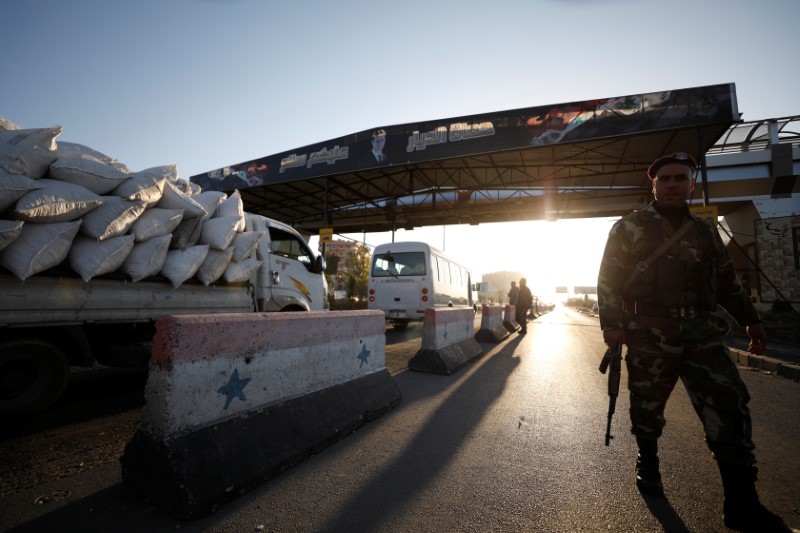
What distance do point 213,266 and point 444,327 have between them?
11.8 feet

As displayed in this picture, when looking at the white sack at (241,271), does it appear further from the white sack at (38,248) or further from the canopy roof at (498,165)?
the canopy roof at (498,165)

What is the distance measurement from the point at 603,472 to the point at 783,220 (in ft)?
61.4

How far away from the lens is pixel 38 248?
2865 millimetres

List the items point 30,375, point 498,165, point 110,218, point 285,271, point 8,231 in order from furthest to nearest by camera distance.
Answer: point 498,165, point 285,271, point 110,218, point 30,375, point 8,231

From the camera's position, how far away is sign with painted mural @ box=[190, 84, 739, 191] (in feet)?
32.6

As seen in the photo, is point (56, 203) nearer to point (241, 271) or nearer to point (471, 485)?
point (241, 271)

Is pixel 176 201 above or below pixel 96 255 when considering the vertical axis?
above

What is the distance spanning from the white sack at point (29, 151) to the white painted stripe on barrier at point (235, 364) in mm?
Result: 2545

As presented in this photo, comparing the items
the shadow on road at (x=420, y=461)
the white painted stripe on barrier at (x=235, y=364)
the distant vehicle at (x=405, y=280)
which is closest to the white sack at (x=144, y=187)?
the white painted stripe on barrier at (x=235, y=364)

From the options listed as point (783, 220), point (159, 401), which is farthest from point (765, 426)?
point (783, 220)

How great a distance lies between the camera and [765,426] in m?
3.33

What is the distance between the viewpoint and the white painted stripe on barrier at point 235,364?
1.79 metres

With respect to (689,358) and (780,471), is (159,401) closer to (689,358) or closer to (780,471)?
(689,358)

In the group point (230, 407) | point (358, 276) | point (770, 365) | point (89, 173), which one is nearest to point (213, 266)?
point (89, 173)
